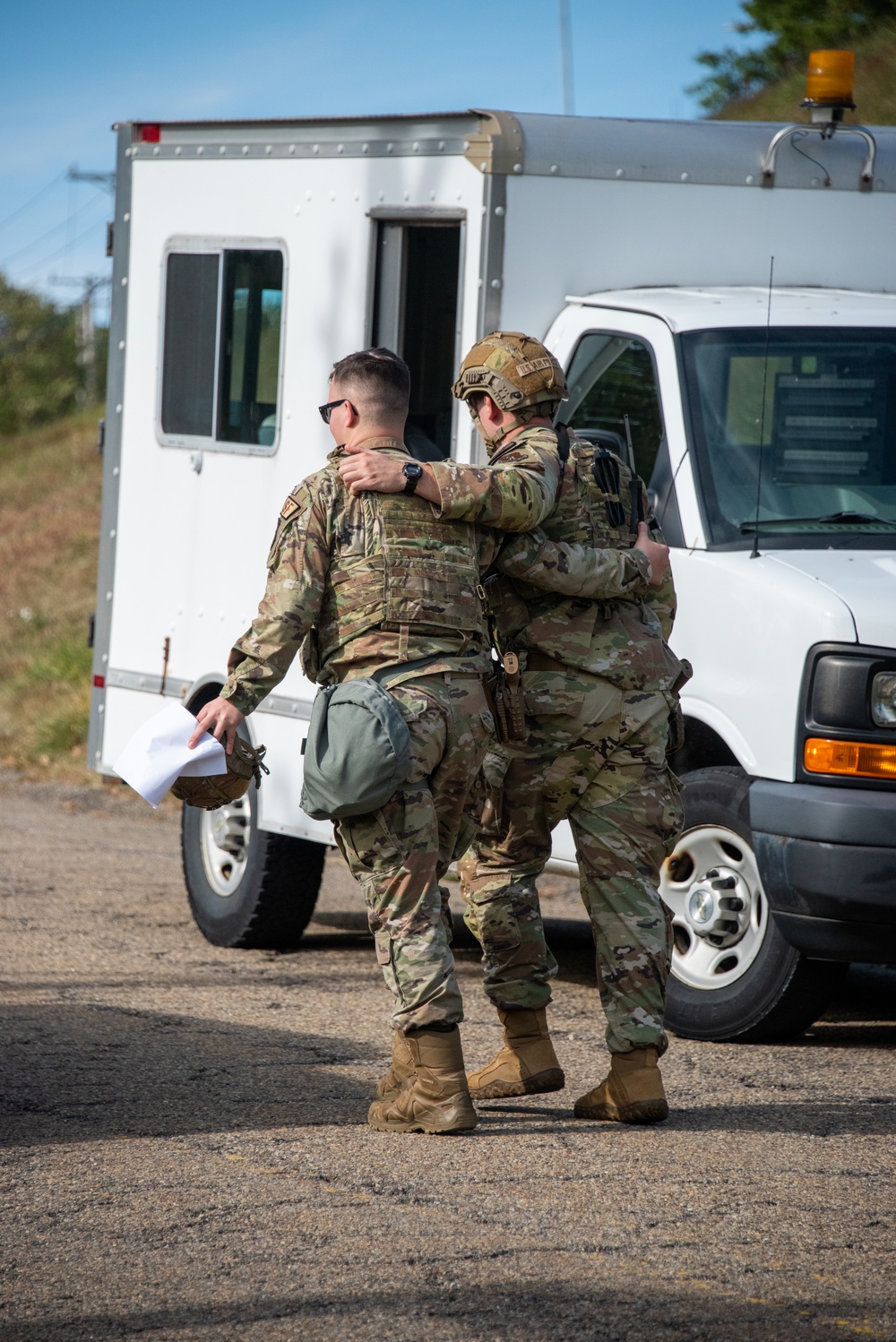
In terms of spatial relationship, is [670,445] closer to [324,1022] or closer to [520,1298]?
[324,1022]

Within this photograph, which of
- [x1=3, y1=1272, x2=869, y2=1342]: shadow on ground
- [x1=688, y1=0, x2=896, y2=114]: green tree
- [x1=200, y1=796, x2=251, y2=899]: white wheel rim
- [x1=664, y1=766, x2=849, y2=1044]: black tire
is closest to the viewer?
[x1=3, y1=1272, x2=869, y2=1342]: shadow on ground

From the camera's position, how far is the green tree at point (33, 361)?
42.5 meters

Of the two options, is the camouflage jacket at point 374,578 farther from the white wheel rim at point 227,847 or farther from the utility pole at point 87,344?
the utility pole at point 87,344

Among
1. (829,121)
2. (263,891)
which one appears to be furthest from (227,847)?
(829,121)

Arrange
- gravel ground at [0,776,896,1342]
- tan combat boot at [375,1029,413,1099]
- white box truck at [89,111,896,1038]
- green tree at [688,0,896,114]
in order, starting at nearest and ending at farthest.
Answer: gravel ground at [0,776,896,1342] → tan combat boot at [375,1029,413,1099] → white box truck at [89,111,896,1038] → green tree at [688,0,896,114]

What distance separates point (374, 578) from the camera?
169 inches

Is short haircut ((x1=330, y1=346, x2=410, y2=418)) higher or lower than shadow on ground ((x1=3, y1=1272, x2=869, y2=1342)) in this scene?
higher

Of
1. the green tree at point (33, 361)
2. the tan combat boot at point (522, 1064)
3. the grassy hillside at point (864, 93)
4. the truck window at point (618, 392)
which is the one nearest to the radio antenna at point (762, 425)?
the truck window at point (618, 392)

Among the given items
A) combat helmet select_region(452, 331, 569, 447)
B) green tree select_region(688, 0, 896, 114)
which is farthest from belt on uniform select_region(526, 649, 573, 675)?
green tree select_region(688, 0, 896, 114)

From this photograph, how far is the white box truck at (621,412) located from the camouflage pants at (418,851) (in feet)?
4.18

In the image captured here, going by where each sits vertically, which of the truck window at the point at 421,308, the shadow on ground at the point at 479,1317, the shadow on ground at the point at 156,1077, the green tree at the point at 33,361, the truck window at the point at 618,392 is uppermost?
the green tree at the point at 33,361

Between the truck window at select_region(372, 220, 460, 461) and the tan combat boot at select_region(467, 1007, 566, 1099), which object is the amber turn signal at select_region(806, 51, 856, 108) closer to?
the truck window at select_region(372, 220, 460, 461)

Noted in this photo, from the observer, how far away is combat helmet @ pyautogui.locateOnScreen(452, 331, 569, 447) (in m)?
4.57

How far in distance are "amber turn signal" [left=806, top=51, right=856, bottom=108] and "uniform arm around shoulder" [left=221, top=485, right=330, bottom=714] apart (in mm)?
3221
